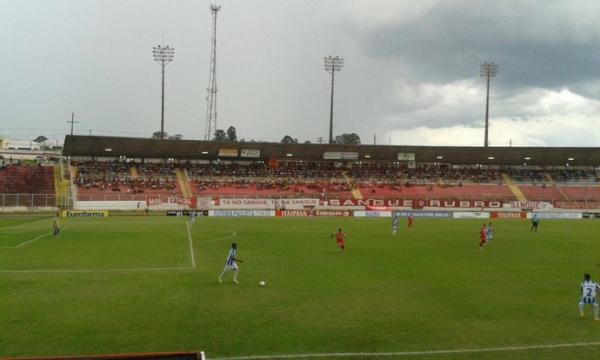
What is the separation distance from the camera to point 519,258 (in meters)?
29.0

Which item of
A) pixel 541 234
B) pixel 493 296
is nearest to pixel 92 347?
pixel 493 296

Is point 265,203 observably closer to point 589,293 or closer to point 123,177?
point 123,177

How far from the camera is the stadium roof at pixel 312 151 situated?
7910 centimetres

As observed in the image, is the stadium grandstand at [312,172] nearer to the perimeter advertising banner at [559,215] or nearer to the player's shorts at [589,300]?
the perimeter advertising banner at [559,215]

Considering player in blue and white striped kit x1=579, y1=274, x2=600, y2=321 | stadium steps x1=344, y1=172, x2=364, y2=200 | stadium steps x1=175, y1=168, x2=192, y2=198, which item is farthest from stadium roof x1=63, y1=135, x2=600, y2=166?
player in blue and white striped kit x1=579, y1=274, x2=600, y2=321

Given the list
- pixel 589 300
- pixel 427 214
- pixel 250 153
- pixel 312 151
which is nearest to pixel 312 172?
pixel 312 151

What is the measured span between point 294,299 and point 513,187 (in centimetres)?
7676

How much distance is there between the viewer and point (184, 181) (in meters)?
80.4

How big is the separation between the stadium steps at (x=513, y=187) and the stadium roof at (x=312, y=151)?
8.70 ft

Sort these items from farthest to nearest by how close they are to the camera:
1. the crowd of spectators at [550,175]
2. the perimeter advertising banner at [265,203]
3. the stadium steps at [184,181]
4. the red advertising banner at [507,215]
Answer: the crowd of spectators at [550,175], the stadium steps at [184,181], the perimeter advertising banner at [265,203], the red advertising banner at [507,215]

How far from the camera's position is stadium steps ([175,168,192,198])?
76.2 meters

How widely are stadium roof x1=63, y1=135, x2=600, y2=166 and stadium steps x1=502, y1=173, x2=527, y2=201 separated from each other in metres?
2.65

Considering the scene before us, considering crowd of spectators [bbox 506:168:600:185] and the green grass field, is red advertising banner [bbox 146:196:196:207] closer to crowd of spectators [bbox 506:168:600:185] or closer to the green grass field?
the green grass field

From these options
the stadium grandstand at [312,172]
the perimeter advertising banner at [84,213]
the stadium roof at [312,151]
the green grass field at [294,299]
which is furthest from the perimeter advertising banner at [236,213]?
the green grass field at [294,299]
